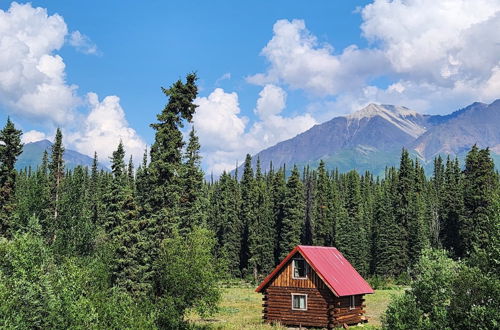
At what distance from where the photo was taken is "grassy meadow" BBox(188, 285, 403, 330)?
4057 cm

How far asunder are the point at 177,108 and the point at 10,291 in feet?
84.8

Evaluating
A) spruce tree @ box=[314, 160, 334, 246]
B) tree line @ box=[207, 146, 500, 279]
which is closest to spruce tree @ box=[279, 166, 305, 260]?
tree line @ box=[207, 146, 500, 279]

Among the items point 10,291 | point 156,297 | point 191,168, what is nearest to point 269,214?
point 191,168

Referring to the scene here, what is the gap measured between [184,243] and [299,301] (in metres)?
12.7

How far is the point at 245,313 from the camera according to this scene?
164 feet

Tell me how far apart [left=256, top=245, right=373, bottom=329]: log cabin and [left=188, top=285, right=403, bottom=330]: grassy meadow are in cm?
192

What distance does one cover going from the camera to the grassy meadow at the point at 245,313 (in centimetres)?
4057

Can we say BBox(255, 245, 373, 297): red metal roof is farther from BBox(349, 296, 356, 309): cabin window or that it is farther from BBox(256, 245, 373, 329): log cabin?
BBox(349, 296, 356, 309): cabin window

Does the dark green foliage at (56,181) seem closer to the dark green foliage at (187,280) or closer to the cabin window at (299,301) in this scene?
the dark green foliage at (187,280)

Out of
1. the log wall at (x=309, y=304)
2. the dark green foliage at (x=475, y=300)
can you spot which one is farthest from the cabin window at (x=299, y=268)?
the dark green foliage at (x=475, y=300)

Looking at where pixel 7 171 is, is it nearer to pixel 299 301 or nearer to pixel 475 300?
pixel 299 301

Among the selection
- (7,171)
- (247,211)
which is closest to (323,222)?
(247,211)

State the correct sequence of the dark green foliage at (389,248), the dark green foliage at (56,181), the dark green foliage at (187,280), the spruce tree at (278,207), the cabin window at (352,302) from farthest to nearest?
the spruce tree at (278,207), the dark green foliage at (389,248), the dark green foliage at (56,181), the cabin window at (352,302), the dark green foliage at (187,280)

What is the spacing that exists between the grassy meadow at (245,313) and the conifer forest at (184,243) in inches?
108
